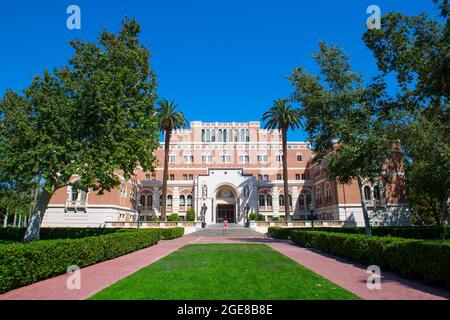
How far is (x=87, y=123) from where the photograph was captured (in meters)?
18.6

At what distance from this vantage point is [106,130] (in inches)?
736

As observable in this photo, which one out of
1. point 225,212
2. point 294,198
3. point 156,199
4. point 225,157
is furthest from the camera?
point 225,157

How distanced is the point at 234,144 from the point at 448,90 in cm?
5302

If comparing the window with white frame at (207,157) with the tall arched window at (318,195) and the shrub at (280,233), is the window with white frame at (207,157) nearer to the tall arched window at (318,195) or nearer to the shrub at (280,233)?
the tall arched window at (318,195)

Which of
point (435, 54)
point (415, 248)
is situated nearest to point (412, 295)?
point (415, 248)

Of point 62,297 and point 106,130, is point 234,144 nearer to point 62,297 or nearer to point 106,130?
point 106,130

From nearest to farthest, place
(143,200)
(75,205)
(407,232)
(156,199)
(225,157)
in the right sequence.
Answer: (407,232), (75,205), (156,199), (143,200), (225,157)

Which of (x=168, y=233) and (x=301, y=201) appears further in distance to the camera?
(x=301, y=201)

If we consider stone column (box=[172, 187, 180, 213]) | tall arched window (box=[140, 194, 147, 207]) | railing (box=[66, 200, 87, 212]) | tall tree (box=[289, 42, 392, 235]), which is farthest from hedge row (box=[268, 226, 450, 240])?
tall arched window (box=[140, 194, 147, 207])

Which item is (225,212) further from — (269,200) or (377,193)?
(377,193)

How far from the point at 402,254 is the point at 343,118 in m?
11.6

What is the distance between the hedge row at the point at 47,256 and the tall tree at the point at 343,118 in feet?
A: 46.0

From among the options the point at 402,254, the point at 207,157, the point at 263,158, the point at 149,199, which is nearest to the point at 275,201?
the point at 263,158

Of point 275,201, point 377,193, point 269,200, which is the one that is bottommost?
point 275,201
